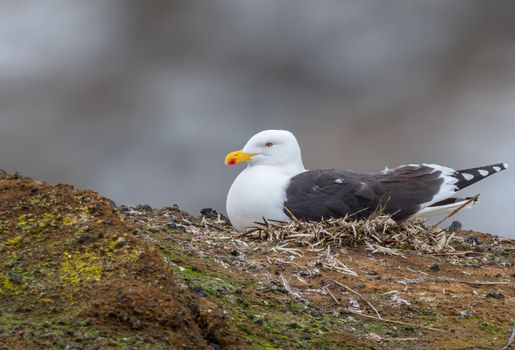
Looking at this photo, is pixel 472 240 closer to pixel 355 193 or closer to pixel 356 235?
pixel 355 193

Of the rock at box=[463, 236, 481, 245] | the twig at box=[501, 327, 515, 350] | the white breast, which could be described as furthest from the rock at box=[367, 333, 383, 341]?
the rock at box=[463, 236, 481, 245]

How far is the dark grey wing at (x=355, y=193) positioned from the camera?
641 centimetres

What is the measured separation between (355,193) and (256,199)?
2.29 ft

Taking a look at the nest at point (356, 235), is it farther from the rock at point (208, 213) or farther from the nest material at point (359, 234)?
the rock at point (208, 213)

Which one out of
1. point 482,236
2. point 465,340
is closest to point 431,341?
point 465,340

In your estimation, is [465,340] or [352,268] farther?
[352,268]

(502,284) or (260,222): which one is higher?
(260,222)

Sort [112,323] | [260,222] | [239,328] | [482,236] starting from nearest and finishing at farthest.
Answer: [112,323]
[239,328]
[260,222]
[482,236]

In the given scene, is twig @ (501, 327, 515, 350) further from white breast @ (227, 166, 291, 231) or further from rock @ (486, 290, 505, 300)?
white breast @ (227, 166, 291, 231)

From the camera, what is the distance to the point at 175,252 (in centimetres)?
446

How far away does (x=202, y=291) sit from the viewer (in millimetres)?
3785

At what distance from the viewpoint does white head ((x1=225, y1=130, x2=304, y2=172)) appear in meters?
7.14

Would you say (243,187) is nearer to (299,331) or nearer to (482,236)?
(482,236)

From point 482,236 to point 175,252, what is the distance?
338 centimetres
